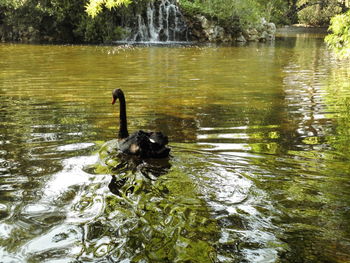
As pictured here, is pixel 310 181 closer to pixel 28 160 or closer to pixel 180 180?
pixel 180 180

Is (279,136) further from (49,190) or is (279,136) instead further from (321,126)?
(49,190)

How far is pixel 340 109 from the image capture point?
8680 mm

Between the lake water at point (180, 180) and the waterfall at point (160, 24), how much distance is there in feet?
70.9

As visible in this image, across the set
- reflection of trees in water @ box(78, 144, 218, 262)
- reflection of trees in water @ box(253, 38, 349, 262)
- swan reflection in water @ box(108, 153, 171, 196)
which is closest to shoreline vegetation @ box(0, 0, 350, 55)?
reflection of trees in water @ box(253, 38, 349, 262)

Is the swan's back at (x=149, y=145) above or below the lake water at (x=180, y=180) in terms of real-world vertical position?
above

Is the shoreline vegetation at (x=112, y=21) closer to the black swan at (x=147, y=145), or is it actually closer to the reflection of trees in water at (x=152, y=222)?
the black swan at (x=147, y=145)

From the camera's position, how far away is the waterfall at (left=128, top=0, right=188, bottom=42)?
30922mm

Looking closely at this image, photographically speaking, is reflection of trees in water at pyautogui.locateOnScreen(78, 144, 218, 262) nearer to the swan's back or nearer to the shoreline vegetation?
the swan's back

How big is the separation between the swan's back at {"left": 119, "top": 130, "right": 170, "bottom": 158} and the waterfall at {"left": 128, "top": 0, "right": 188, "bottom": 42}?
26460mm

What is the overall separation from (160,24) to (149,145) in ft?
92.2

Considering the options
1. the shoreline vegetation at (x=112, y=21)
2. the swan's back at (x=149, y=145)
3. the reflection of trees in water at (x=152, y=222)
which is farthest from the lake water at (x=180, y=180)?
the shoreline vegetation at (x=112, y=21)

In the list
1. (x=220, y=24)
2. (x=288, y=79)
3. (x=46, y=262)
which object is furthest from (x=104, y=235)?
(x=220, y=24)

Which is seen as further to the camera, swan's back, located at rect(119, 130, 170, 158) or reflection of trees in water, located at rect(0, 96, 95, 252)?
swan's back, located at rect(119, 130, 170, 158)

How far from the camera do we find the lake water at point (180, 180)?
3193mm
